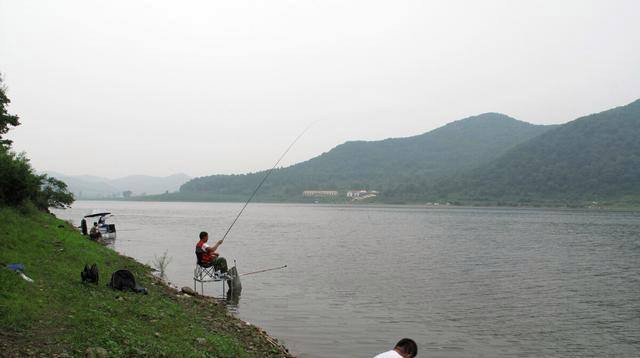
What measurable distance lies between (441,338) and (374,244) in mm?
34099

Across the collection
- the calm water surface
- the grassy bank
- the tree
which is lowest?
the calm water surface

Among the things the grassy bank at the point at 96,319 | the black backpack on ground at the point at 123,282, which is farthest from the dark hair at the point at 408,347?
the black backpack on ground at the point at 123,282

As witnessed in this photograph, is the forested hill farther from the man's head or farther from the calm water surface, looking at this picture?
the man's head

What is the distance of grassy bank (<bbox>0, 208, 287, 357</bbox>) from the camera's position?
29.4ft

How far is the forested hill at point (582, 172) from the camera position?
163250 millimetres

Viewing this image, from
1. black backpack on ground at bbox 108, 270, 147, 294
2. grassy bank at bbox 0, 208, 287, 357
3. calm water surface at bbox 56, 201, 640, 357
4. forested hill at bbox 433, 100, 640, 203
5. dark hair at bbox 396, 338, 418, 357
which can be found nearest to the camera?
dark hair at bbox 396, 338, 418, 357

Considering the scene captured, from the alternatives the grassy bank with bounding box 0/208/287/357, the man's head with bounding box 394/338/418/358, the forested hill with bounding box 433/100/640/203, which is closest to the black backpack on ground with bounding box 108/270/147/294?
the grassy bank with bounding box 0/208/287/357

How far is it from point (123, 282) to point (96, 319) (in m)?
4.33

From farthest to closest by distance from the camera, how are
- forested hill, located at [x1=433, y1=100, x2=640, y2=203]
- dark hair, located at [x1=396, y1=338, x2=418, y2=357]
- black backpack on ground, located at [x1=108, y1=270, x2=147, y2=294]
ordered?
forested hill, located at [x1=433, y1=100, x2=640, y2=203] < black backpack on ground, located at [x1=108, y1=270, x2=147, y2=294] < dark hair, located at [x1=396, y1=338, x2=418, y2=357]

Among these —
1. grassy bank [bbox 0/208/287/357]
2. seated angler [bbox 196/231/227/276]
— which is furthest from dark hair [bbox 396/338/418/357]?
seated angler [bbox 196/231/227/276]

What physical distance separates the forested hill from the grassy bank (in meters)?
166

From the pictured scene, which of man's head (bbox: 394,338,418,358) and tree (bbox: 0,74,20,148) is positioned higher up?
tree (bbox: 0,74,20,148)

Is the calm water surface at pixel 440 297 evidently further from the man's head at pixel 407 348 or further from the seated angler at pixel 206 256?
the man's head at pixel 407 348

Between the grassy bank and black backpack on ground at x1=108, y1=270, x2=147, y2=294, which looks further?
black backpack on ground at x1=108, y1=270, x2=147, y2=294
